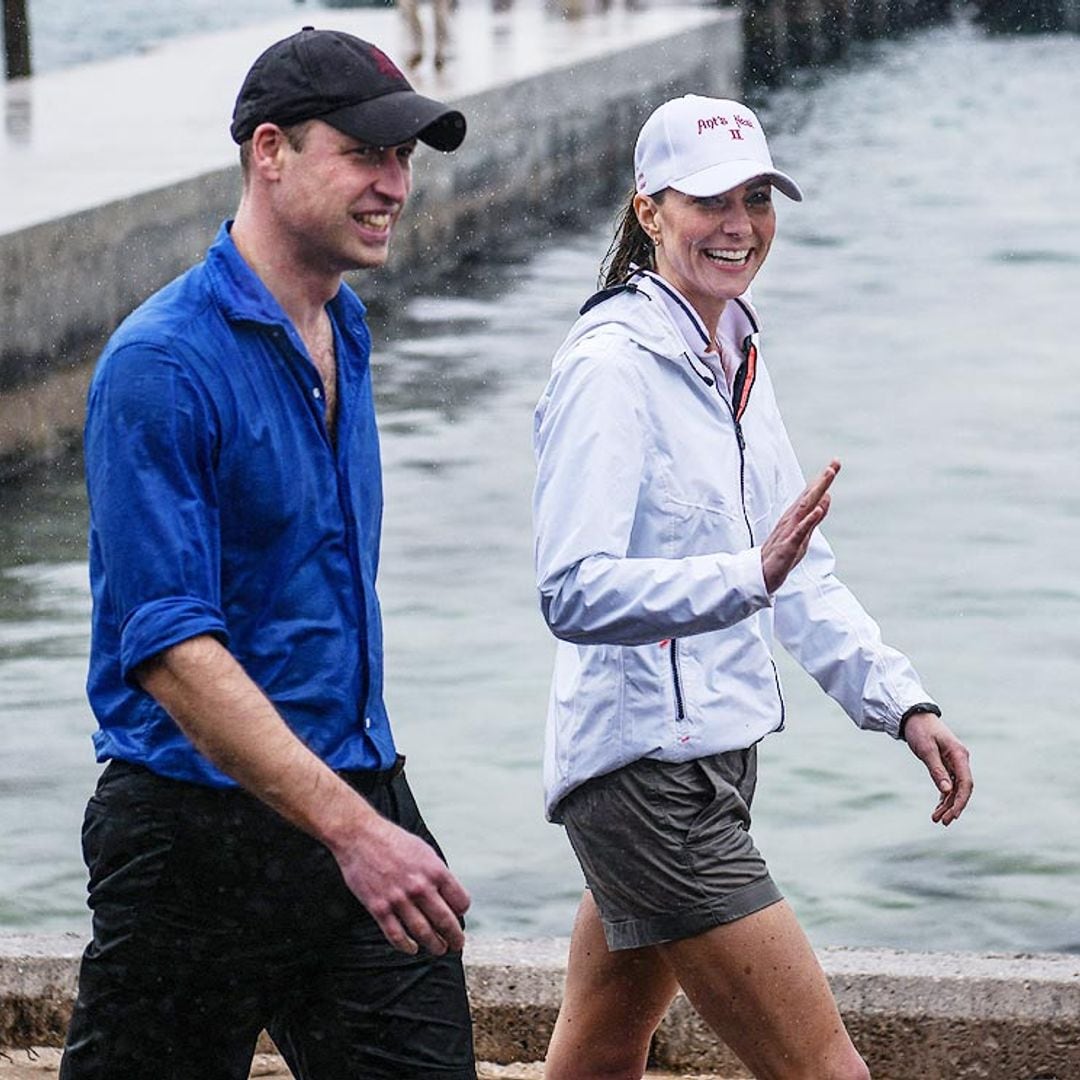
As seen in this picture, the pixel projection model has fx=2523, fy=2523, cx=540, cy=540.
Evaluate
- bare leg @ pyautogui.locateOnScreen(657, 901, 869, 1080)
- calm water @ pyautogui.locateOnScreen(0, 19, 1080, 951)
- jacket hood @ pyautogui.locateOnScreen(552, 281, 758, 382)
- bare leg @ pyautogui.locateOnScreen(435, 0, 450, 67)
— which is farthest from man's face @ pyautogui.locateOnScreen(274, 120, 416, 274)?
bare leg @ pyautogui.locateOnScreen(435, 0, 450, 67)

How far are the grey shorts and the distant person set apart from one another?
1868 cm

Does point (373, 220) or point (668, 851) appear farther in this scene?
point (668, 851)

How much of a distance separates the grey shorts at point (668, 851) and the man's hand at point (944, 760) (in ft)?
1.03

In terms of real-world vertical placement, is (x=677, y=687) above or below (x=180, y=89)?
above

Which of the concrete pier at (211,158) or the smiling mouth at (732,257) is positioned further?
the concrete pier at (211,158)

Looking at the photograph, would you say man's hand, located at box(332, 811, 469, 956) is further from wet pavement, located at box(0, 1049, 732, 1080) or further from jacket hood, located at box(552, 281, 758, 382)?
wet pavement, located at box(0, 1049, 732, 1080)

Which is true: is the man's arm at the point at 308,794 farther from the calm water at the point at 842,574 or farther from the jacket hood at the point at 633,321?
the calm water at the point at 842,574

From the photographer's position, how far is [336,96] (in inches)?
123

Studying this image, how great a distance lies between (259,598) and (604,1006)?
98 centimetres

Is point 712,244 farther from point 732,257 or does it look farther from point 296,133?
point 296,133

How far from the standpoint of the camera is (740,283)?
12.0ft

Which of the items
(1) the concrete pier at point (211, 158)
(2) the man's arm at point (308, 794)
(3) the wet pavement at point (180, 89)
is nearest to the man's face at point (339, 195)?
(2) the man's arm at point (308, 794)

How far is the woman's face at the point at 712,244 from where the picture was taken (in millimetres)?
3656

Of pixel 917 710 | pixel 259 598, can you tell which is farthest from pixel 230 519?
pixel 917 710
